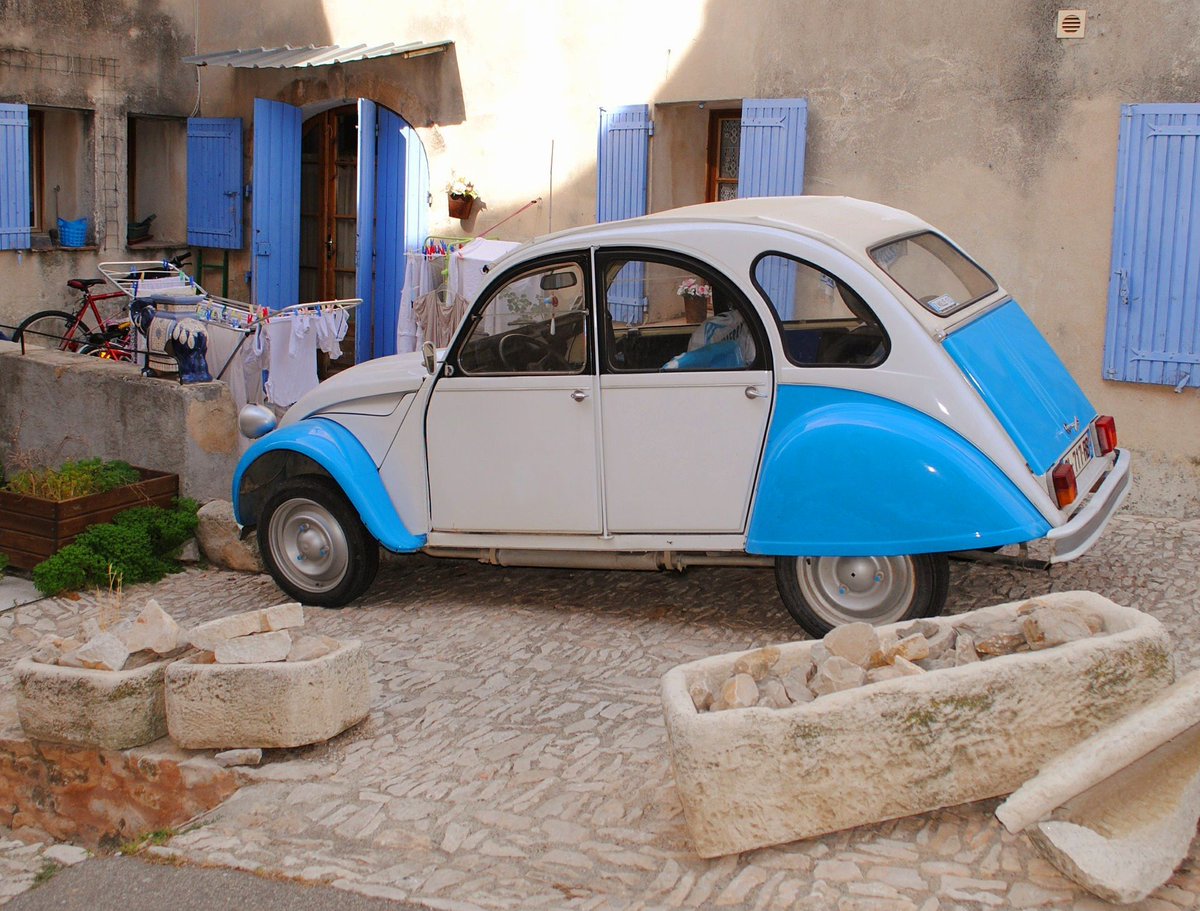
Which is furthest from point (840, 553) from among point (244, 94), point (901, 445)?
point (244, 94)

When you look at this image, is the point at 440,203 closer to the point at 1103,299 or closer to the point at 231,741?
the point at 1103,299

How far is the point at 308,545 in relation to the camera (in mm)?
7238

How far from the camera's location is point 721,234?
614cm

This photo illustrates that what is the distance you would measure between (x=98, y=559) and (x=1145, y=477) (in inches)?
252

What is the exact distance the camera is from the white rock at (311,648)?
5383 mm

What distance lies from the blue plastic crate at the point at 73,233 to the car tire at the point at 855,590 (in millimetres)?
8706

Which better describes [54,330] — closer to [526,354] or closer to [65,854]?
[526,354]

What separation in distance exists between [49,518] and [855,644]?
5.32 meters

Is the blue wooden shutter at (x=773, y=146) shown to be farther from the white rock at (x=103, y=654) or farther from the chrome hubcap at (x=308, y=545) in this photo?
the white rock at (x=103, y=654)

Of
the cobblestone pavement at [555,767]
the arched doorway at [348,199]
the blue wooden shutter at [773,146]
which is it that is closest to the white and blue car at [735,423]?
the cobblestone pavement at [555,767]

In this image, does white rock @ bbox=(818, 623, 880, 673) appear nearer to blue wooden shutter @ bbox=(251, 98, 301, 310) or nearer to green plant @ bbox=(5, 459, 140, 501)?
green plant @ bbox=(5, 459, 140, 501)

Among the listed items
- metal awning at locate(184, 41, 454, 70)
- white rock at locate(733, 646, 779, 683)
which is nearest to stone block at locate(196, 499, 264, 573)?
white rock at locate(733, 646, 779, 683)

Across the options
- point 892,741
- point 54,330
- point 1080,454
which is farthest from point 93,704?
point 54,330

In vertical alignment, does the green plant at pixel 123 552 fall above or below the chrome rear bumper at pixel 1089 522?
below
